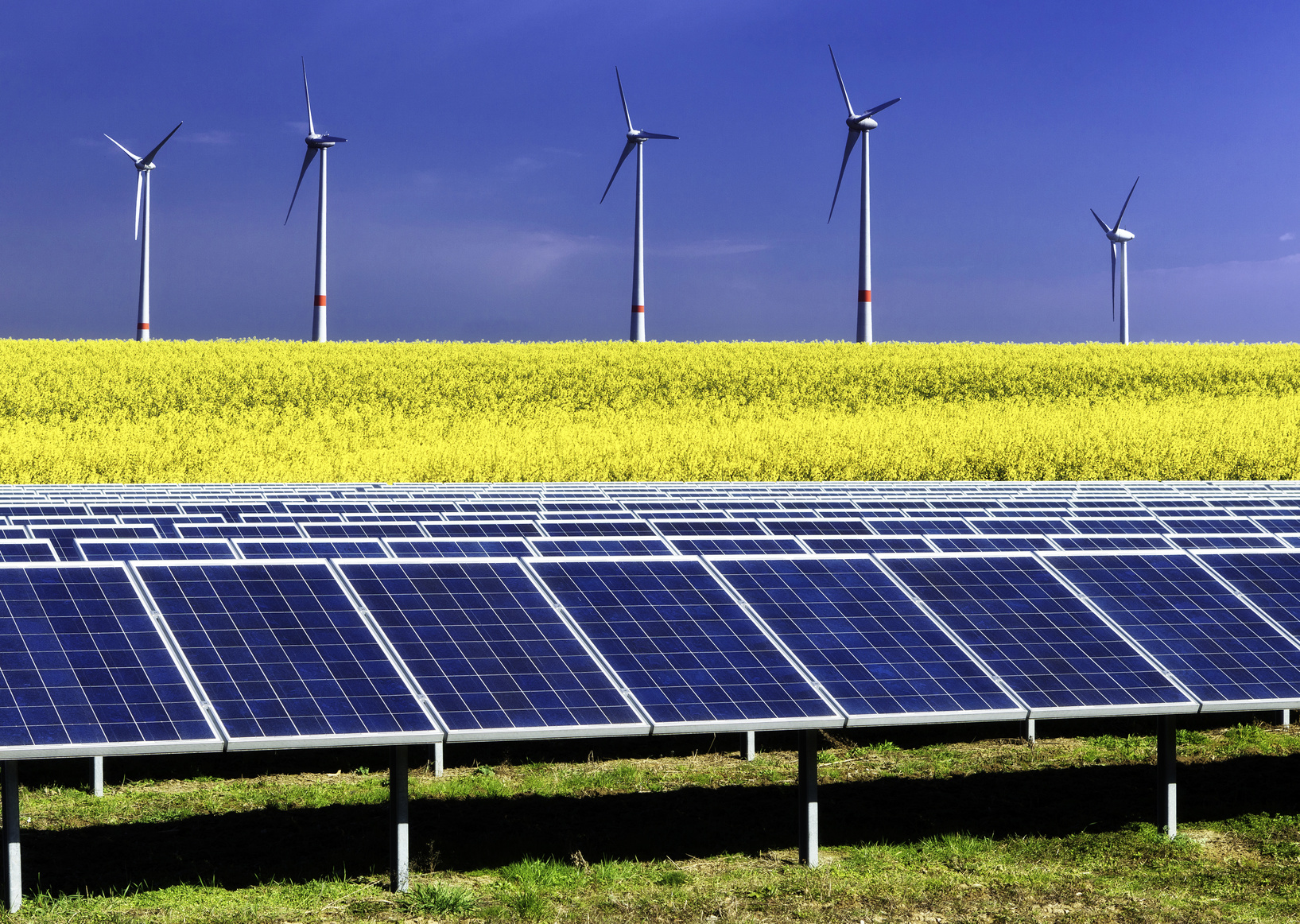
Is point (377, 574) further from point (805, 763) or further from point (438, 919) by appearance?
point (805, 763)

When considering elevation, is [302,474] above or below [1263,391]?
below

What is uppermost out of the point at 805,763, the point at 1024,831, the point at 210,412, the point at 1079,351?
the point at 1079,351

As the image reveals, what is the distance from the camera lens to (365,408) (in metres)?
57.5

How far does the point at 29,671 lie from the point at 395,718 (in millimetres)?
2725

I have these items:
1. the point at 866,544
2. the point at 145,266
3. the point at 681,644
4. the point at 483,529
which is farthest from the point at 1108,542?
the point at 145,266

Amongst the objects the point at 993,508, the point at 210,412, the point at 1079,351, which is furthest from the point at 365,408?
the point at 1079,351

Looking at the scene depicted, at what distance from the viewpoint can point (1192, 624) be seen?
499 inches

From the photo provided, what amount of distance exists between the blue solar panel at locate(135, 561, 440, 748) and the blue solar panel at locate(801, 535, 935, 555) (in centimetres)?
686

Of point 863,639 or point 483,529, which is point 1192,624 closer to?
point 863,639

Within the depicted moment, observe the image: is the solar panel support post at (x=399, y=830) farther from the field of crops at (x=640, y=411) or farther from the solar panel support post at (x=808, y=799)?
the field of crops at (x=640, y=411)

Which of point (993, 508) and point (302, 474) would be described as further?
point (302, 474)

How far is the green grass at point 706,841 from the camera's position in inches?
418

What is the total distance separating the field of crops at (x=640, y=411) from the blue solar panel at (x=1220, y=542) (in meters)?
22.3

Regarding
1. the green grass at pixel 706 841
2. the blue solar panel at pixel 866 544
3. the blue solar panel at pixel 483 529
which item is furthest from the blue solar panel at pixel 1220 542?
the blue solar panel at pixel 483 529
